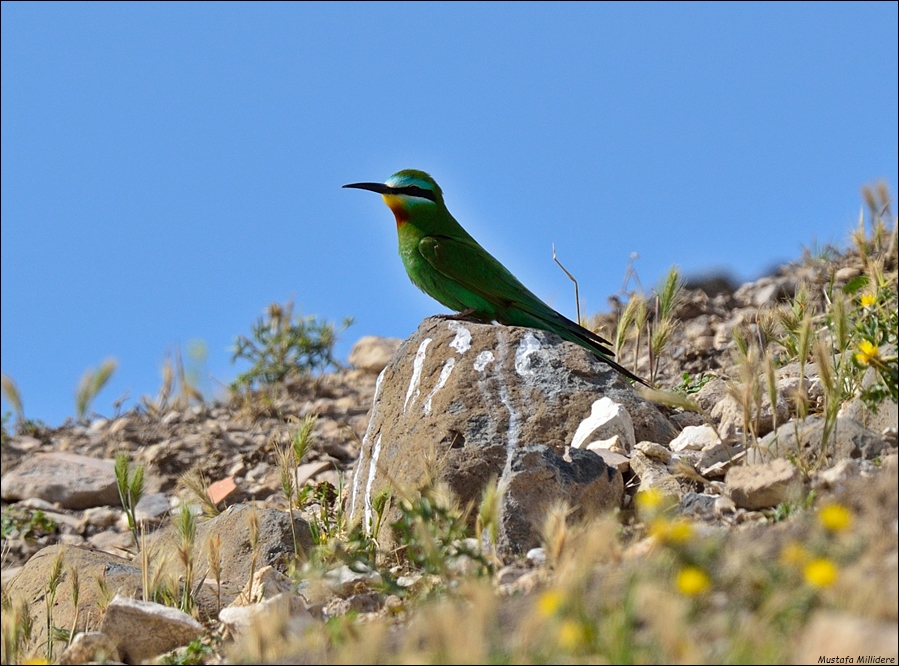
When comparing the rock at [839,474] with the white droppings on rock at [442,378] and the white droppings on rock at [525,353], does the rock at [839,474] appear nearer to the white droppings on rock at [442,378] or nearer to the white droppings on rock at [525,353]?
the white droppings on rock at [525,353]

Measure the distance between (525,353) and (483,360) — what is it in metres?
0.19

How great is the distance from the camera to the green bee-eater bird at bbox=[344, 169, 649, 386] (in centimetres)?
562

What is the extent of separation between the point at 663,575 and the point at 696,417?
2839mm

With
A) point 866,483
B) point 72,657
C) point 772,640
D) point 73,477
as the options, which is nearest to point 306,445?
point 72,657

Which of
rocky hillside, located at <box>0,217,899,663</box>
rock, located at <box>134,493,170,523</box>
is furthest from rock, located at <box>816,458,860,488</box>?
rock, located at <box>134,493,170,523</box>

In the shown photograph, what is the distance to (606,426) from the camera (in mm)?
4484

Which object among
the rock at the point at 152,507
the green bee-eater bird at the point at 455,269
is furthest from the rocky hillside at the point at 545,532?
the rock at the point at 152,507

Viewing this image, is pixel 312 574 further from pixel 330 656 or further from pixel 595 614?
pixel 595 614

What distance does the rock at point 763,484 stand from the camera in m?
3.46

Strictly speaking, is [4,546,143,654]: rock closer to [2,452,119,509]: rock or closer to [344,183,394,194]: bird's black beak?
[344,183,394,194]: bird's black beak

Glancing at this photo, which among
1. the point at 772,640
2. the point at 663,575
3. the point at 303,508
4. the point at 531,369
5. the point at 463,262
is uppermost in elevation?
the point at 463,262

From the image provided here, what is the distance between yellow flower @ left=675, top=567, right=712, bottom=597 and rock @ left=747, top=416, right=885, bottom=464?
4.64 ft

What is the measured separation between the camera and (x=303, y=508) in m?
5.51

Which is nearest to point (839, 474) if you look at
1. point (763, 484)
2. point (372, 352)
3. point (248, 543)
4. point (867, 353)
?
point (763, 484)
